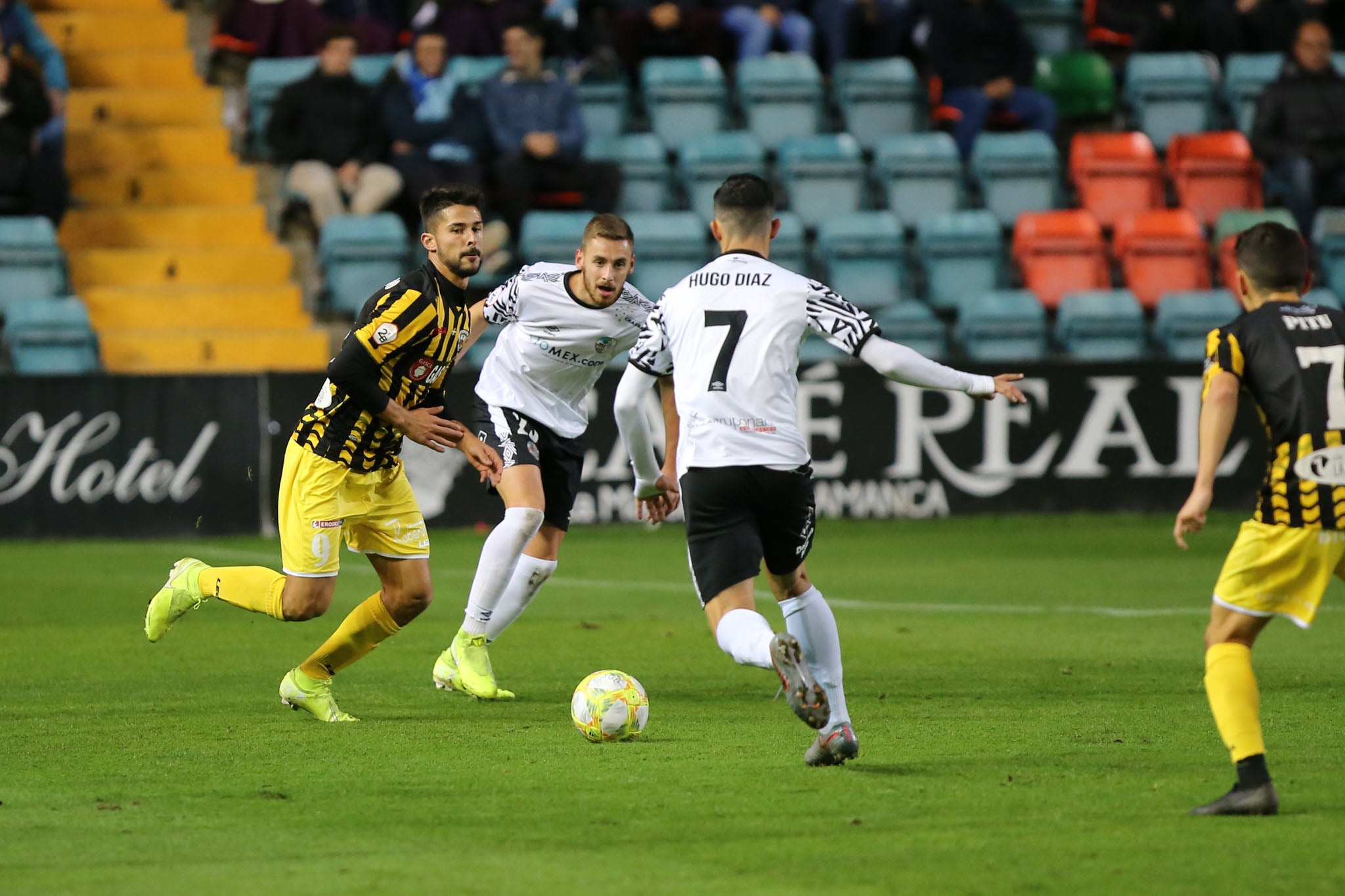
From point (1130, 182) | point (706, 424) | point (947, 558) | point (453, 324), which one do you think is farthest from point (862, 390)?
point (706, 424)

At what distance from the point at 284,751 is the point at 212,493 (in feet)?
27.2

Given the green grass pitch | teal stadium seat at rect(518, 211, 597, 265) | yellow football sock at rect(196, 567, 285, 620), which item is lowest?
the green grass pitch

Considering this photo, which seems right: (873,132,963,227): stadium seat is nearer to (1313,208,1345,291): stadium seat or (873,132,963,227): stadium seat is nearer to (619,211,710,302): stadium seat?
(619,211,710,302): stadium seat

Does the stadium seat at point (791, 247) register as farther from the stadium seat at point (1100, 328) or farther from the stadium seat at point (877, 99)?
the stadium seat at point (1100, 328)

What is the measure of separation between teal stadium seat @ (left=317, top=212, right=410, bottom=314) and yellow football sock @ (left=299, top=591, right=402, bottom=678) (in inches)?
352

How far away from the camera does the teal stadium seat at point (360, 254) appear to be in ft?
51.5

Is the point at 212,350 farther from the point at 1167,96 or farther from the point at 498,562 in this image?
the point at 1167,96

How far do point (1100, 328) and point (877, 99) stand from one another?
3.69 m

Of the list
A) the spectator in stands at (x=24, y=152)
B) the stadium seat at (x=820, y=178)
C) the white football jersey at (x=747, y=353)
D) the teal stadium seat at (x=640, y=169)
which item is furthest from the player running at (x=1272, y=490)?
the spectator in stands at (x=24, y=152)

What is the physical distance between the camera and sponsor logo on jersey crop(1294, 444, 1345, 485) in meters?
5.07

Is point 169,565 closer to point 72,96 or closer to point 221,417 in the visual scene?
point 221,417

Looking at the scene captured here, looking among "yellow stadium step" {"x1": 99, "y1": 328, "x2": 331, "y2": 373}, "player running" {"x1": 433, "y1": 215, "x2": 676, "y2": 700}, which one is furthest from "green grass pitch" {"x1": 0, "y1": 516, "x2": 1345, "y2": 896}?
"yellow stadium step" {"x1": 99, "y1": 328, "x2": 331, "y2": 373}

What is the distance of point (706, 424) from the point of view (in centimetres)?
575

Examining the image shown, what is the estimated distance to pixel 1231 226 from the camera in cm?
1688
